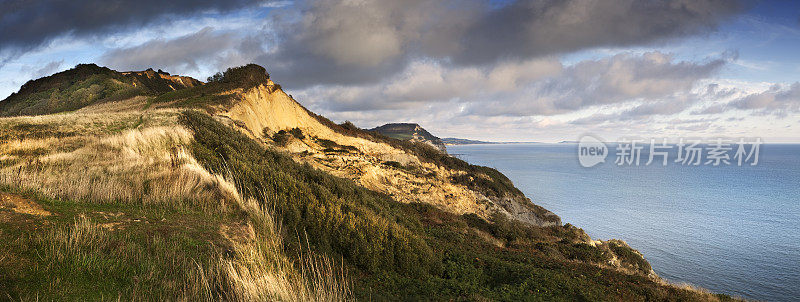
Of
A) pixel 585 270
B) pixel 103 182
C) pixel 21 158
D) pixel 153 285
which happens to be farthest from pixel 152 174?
pixel 585 270

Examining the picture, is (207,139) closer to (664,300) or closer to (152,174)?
(152,174)

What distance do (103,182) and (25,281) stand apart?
4.29 m

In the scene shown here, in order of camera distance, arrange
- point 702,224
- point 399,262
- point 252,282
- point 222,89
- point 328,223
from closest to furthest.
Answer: point 252,282 → point 399,262 → point 328,223 → point 222,89 → point 702,224

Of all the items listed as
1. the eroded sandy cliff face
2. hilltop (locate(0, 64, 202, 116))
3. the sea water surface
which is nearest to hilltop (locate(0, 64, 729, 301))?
the eroded sandy cliff face

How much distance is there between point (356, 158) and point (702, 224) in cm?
4533

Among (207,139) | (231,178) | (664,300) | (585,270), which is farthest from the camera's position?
(207,139)

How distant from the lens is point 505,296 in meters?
6.76

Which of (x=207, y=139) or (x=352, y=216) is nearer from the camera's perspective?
(x=352, y=216)

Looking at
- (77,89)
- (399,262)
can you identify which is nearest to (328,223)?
(399,262)

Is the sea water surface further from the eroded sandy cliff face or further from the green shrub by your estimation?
the green shrub

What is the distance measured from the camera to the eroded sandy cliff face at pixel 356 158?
21891 millimetres

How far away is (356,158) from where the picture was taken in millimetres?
24266

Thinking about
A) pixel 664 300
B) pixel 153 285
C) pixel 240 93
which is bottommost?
pixel 664 300

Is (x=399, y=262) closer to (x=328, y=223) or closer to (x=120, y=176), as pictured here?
(x=328, y=223)
